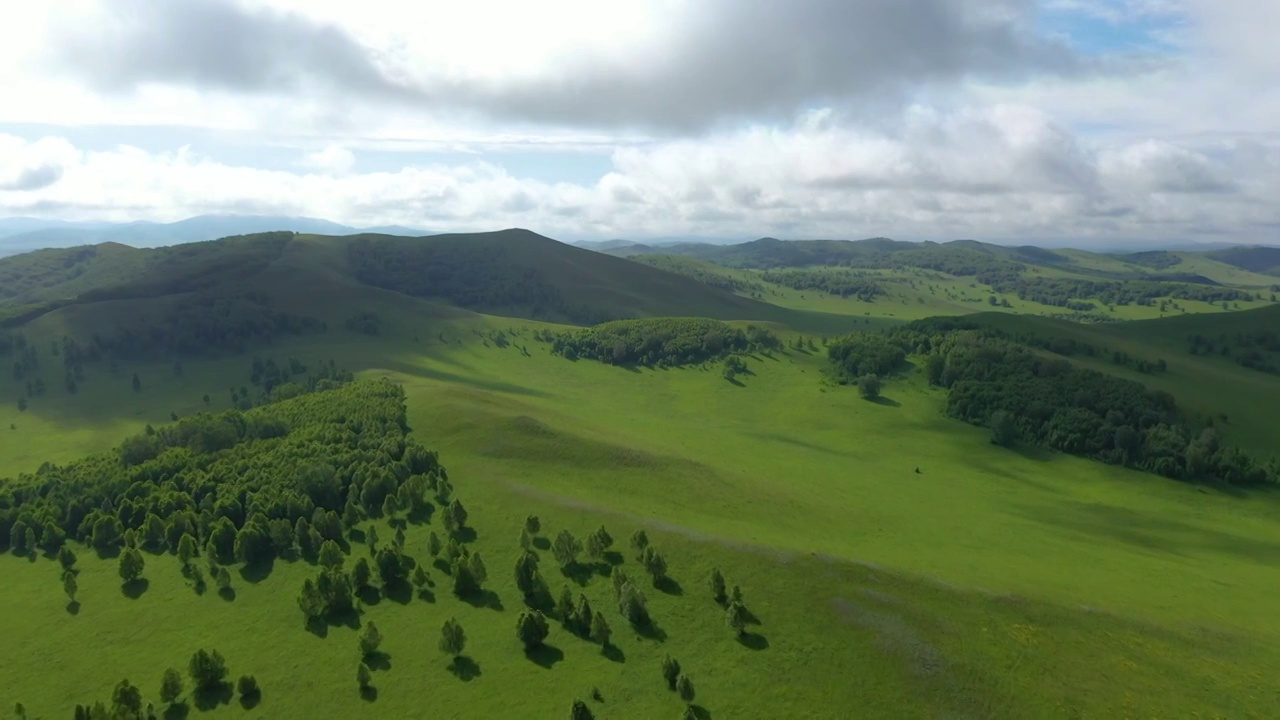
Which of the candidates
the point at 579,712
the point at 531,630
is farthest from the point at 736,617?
the point at 531,630

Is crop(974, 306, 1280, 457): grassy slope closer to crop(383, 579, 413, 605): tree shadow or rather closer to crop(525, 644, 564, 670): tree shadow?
crop(525, 644, 564, 670): tree shadow

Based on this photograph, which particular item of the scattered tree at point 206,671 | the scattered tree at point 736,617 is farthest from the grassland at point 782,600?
the scattered tree at point 206,671

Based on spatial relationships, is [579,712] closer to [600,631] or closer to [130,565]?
[600,631]

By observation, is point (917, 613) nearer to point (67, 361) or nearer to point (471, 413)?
point (471, 413)

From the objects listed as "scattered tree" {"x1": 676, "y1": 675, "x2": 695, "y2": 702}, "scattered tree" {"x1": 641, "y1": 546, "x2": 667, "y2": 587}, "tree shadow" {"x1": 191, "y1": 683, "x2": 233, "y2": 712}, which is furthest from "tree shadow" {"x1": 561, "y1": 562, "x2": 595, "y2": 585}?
"tree shadow" {"x1": 191, "y1": 683, "x2": 233, "y2": 712}

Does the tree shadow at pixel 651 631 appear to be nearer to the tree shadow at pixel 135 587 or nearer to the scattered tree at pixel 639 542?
the scattered tree at pixel 639 542

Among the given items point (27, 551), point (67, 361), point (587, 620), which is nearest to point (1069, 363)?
point (587, 620)
